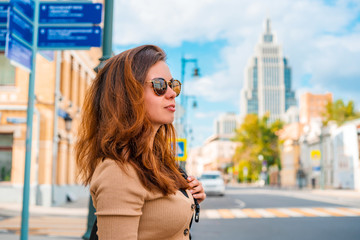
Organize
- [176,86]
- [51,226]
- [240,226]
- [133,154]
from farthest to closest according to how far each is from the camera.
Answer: [240,226]
[51,226]
[176,86]
[133,154]

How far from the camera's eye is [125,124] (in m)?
1.67

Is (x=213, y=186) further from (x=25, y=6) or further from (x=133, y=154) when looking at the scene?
(x=133, y=154)

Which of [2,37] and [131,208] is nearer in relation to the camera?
[131,208]

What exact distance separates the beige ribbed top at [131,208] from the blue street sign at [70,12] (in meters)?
5.55

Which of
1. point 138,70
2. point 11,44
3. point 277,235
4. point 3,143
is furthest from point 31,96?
point 3,143

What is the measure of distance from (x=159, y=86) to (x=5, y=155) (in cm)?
1826

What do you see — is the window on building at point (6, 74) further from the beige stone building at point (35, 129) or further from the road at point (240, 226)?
the road at point (240, 226)

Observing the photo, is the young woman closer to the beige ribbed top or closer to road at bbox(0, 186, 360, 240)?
the beige ribbed top

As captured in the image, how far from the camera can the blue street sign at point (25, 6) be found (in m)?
5.96

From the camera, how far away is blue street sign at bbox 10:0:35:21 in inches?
235

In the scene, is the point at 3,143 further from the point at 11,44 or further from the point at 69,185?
the point at 11,44

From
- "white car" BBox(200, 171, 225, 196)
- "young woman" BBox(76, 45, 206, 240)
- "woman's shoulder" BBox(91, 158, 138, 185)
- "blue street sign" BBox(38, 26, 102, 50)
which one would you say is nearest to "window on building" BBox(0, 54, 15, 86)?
"blue street sign" BBox(38, 26, 102, 50)

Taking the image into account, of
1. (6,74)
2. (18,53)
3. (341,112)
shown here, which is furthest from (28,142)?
(341,112)

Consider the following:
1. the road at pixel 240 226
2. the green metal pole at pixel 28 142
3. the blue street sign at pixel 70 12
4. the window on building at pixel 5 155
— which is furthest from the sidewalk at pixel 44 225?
the blue street sign at pixel 70 12
